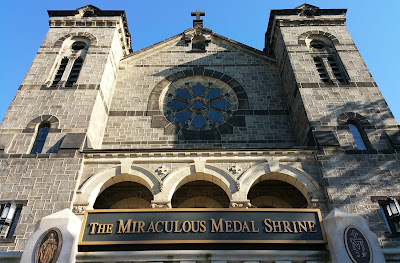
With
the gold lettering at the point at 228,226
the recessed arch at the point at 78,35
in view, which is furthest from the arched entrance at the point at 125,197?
the recessed arch at the point at 78,35

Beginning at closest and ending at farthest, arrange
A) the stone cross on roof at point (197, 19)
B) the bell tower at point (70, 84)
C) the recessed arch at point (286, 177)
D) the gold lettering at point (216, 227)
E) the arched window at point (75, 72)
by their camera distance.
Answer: the gold lettering at point (216, 227) → the recessed arch at point (286, 177) → the bell tower at point (70, 84) → the arched window at point (75, 72) → the stone cross on roof at point (197, 19)

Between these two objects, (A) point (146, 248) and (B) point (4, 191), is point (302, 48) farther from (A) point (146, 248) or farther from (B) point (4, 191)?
(B) point (4, 191)

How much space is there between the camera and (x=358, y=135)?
12.4 metres

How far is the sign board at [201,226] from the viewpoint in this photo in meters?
8.96

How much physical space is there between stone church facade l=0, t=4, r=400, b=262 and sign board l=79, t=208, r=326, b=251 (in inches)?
13.0

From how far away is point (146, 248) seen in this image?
349 inches

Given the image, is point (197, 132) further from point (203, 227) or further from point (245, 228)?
point (245, 228)

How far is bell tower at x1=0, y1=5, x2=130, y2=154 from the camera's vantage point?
12188mm

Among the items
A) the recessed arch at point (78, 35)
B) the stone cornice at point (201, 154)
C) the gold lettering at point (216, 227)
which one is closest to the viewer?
the gold lettering at point (216, 227)

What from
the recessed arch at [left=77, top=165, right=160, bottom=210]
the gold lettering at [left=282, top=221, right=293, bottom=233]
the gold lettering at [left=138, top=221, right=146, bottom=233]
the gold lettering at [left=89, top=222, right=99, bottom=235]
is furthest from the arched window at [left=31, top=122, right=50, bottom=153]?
the gold lettering at [left=282, top=221, right=293, bottom=233]

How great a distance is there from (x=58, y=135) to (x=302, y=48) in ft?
33.5

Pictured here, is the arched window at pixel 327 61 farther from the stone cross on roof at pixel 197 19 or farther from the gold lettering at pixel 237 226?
the gold lettering at pixel 237 226

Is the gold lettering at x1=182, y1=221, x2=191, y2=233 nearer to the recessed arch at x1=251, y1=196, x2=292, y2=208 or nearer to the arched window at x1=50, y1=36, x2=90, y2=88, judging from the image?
the recessed arch at x1=251, y1=196, x2=292, y2=208

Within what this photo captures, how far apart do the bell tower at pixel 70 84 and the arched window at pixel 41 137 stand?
9 centimetres
